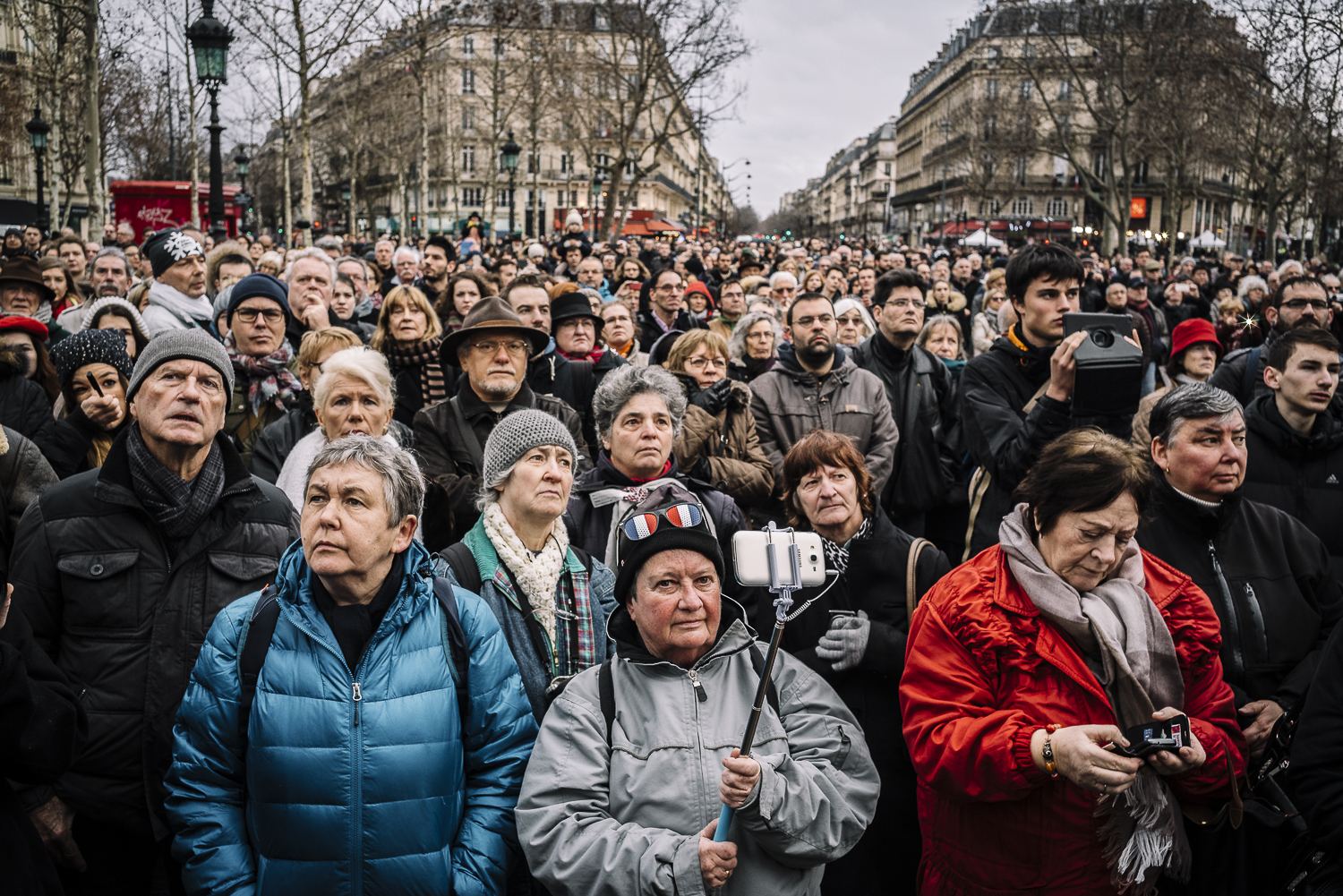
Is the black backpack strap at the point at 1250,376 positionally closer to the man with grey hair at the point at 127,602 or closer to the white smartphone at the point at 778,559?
the white smartphone at the point at 778,559

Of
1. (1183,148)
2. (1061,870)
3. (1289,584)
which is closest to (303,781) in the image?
(1061,870)

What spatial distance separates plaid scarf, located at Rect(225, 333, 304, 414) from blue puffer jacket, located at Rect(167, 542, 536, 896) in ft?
7.96

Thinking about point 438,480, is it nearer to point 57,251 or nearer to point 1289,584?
point 1289,584

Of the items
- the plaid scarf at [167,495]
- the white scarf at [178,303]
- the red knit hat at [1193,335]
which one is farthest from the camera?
the red knit hat at [1193,335]

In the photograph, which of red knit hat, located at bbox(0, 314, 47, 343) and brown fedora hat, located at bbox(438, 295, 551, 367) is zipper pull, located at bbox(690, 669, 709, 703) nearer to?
brown fedora hat, located at bbox(438, 295, 551, 367)

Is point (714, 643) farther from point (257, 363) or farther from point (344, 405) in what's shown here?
point (257, 363)

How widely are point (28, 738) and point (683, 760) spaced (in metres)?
1.56

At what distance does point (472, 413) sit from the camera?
458 cm

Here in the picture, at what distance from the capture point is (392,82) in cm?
3228

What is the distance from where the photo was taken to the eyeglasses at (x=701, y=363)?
17.9 ft

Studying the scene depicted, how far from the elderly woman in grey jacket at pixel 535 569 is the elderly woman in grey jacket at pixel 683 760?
39cm


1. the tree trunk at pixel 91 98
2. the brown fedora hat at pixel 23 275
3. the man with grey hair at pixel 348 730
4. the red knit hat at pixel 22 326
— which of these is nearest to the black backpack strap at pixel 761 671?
the man with grey hair at pixel 348 730

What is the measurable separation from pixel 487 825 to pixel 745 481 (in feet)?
7.88

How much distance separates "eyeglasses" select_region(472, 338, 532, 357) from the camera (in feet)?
15.5
